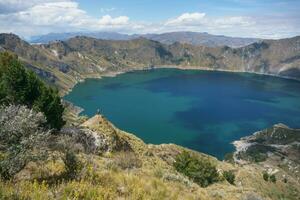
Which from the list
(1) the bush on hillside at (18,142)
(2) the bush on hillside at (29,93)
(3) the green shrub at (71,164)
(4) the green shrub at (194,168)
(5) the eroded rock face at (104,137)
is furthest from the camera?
(4) the green shrub at (194,168)

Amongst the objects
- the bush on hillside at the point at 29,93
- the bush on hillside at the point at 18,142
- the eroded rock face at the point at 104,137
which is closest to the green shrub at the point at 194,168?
the eroded rock face at the point at 104,137

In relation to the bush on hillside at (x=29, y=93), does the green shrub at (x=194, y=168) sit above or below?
below

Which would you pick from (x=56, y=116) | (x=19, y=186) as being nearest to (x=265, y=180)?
(x=56, y=116)

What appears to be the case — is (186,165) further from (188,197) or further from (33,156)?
(33,156)

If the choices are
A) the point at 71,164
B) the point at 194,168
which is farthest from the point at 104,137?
the point at 71,164

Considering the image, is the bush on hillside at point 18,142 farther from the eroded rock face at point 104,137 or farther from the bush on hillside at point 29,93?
the bush on hillside at point 29,93

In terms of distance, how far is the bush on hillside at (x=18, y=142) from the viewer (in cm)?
1298

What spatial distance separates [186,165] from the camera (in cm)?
7038

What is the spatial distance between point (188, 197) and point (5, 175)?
28.6 ft

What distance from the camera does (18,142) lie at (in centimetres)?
1374

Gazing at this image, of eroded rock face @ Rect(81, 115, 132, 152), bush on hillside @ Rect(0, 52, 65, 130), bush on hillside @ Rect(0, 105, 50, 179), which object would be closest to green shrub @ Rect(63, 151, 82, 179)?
bush on hillside @ Rect(0, 105, 50, 179)

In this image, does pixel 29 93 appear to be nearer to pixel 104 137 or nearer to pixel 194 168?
pixel 104 137

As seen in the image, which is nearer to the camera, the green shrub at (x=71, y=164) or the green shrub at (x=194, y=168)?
the green shrub at (x=71, y=164)

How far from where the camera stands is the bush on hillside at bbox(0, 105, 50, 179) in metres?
13.0
